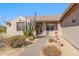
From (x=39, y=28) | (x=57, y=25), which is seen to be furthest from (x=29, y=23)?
(x=57, y=25)

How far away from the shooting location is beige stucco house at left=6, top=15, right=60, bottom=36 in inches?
500

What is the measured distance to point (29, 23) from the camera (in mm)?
14492

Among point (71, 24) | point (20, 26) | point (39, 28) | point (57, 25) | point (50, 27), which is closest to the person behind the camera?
point (71, 24)

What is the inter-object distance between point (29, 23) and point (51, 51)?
481cm

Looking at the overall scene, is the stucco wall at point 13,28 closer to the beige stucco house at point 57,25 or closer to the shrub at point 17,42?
the beige stucco house at point 57,25

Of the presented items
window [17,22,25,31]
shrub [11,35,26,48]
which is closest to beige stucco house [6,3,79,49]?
window [17,22,25,31]

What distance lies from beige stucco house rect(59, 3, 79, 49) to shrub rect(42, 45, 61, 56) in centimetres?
85

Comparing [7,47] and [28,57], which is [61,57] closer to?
[28,57]

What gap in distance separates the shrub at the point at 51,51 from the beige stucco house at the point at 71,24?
0.85 metres

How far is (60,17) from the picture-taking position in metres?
14.5

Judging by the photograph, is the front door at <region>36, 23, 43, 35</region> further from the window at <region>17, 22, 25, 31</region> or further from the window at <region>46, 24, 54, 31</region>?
the window at <region>17, 22, 25, 31</region>

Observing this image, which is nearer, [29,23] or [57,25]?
[57,25]

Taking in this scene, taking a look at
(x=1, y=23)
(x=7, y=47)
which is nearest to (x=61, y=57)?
(x=7, y=47)

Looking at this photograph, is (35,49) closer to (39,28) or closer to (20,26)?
(20,26)
